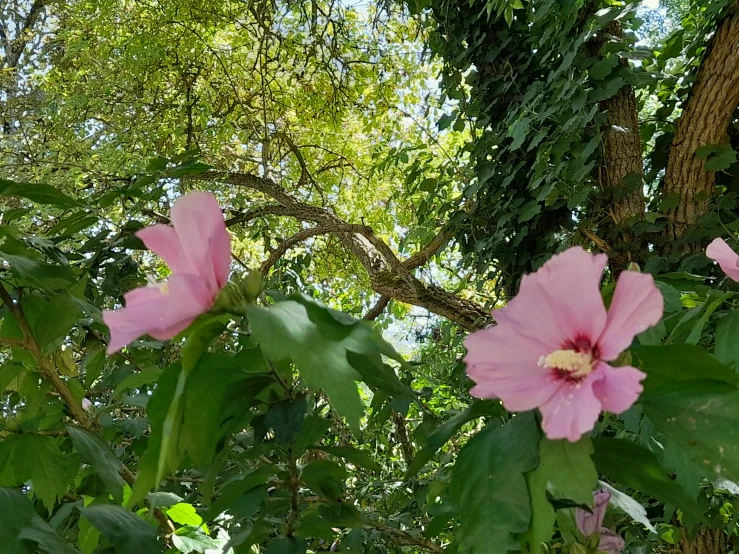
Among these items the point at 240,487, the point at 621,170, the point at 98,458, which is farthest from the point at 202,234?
the point at 621,170

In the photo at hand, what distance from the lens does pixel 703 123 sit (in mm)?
1666

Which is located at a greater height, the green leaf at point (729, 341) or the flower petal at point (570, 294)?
the green leaf at point (729, 341)

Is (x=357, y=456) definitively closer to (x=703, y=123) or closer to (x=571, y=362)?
(x=571, y=362)

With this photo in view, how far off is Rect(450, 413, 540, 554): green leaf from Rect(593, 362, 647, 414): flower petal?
4 cm

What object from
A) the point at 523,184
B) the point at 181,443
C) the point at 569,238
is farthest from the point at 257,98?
the point at 181,443

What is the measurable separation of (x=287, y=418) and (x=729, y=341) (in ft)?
0.94

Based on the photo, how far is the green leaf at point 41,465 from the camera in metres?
0.59

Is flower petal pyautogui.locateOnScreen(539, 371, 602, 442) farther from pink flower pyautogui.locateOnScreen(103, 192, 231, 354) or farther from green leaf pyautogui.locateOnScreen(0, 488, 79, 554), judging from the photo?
→ green leaf pyautogui.locateOnScreen(0, 488, 79, 554)

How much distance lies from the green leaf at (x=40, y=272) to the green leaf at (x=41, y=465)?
15 centimetres

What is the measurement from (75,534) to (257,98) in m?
3.31


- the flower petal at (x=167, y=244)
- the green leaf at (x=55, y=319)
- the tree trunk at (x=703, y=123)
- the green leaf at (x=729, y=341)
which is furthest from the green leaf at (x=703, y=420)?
the tree trunk at (x=703, y=123)

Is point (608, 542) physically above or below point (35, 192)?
below

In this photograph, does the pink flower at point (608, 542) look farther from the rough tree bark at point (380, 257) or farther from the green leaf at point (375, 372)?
the rough tree bark at point (380, 257)

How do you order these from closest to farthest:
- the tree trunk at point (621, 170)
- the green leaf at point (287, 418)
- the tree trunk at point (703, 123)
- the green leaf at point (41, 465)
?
1. the green leaf at point (287, 418)
2. the green leaf at point (41, 465)
3. the tree trunk at point (703, 123)
4. the tree trunk at point (621, 170)
